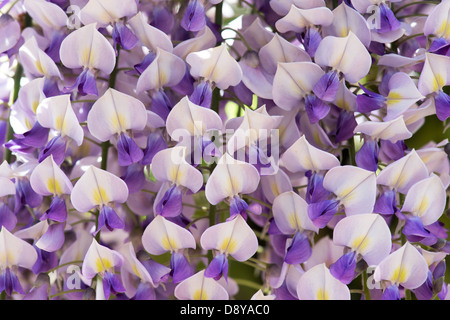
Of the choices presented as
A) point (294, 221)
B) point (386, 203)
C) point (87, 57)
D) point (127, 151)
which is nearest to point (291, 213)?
point (294, 221)

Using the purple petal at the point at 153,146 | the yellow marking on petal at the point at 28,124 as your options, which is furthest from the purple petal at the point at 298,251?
the yellow marking on petal at the point at 28,124

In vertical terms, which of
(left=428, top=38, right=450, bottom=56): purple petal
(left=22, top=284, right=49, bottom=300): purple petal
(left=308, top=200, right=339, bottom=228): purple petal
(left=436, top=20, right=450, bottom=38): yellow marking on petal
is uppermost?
(left=436, top=20, right=450, bottom=38): yellow marking on petal

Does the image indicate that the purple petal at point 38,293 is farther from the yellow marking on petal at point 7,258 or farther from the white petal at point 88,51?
the white petal at point 88,51

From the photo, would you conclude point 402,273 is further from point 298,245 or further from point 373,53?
point 373,53

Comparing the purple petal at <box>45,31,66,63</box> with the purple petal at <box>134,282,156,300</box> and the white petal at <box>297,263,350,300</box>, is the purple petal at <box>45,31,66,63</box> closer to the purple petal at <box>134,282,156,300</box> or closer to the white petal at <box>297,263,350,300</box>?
the purple petal at <box>134,282,156,300</box>

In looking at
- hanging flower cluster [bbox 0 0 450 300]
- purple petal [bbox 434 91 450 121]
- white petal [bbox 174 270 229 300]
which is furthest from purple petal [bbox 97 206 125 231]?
purple petal [bbox 434 91 450 121]
